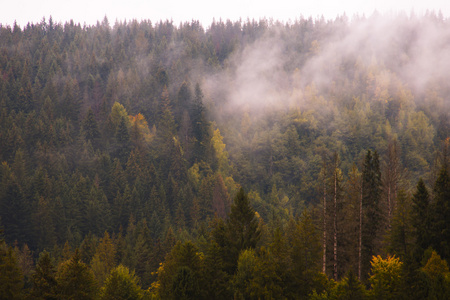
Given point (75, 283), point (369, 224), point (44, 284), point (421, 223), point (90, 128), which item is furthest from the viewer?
point (90, 128)

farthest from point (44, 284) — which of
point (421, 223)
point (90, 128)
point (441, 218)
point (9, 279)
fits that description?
point (90, 128)

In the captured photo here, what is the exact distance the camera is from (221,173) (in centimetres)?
13038

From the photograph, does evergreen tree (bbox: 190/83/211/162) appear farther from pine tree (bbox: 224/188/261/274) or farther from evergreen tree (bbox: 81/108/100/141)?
pine tree (bbox: 224/188/261/274)

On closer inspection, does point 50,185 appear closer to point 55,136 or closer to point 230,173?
point 55,136

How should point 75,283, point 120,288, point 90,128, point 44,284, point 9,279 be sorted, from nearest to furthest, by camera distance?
point 44,284 → point 9,279 → point 75,283 → point 120,288 → point 90,128

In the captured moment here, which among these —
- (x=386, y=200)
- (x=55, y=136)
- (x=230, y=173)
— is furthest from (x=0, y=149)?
(x=386, y=200)

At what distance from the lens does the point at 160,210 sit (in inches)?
4109

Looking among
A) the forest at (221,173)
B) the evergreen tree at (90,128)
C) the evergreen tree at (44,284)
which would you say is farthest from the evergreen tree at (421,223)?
the evergreen tree at (90,128)

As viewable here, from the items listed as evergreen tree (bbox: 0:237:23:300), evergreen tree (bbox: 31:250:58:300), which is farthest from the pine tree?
evergreen tree (bbox: 0:237:23:300)

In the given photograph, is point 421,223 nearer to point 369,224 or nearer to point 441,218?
point 441,218

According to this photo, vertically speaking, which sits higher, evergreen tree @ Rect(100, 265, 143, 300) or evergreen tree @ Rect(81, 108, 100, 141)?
evergreen tree @ Rect(81, 108, 100, 141)

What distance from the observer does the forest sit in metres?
32.5

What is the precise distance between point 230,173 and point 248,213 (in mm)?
96924

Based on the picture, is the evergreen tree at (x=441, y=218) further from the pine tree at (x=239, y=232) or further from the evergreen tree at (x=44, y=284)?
the evergreen tree at (x=44, y=284)
